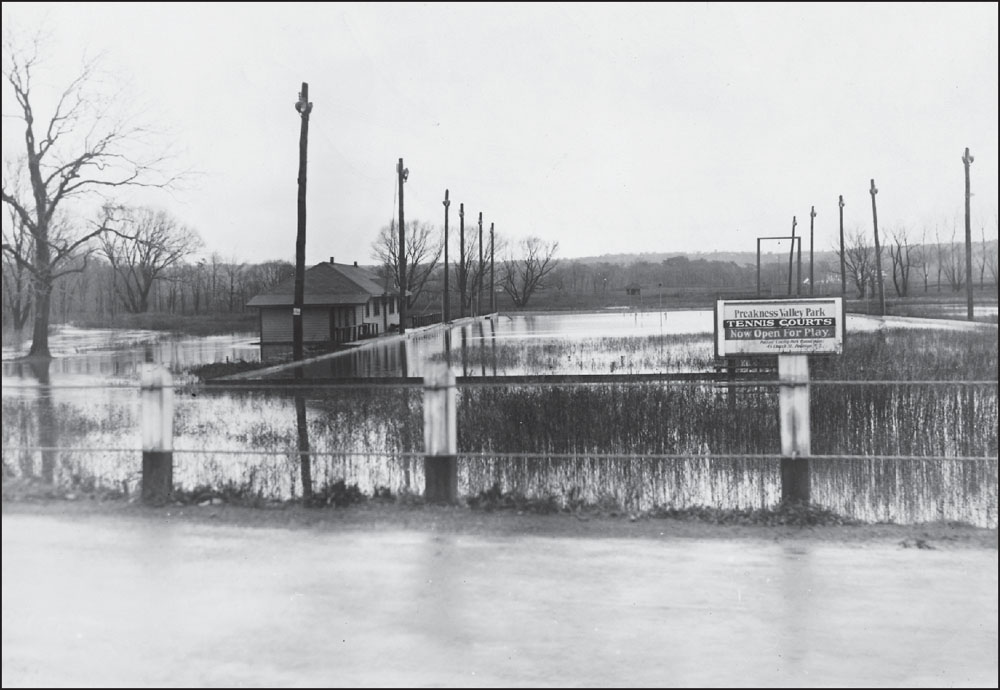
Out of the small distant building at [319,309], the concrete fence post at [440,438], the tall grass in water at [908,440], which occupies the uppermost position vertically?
the small distant building at [319,309]

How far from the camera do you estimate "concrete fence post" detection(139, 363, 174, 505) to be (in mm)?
6594

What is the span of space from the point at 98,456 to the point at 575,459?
563 centimetres

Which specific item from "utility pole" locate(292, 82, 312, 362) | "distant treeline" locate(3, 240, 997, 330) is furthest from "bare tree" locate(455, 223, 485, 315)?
"utility pole" locate(292, 82, 312, 362)

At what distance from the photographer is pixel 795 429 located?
6.23 m

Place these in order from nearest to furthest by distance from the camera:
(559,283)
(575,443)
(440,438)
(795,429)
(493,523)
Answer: (493,523), (795,429), (440,438), (575,443), (559,283)

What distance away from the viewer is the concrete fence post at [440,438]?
6359 millimetres

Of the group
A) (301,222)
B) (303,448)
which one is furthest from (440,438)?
(301,222)

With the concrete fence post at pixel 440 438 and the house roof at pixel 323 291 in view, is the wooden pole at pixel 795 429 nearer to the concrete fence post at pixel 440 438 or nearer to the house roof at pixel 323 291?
the concrete fence post at pixel 440 438

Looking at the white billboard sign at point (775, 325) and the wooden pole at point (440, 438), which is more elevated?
the white billboard sign at point (775, 325)

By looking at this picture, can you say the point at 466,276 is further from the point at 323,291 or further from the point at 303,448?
the point at 303,448

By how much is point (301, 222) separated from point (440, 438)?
75.7ft

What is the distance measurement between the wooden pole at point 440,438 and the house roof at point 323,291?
36.0 metres

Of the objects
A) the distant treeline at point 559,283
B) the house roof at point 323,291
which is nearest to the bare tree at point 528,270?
the distant treeline at point 559,283

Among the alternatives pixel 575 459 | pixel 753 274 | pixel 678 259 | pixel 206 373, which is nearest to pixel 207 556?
pixel 575 459
